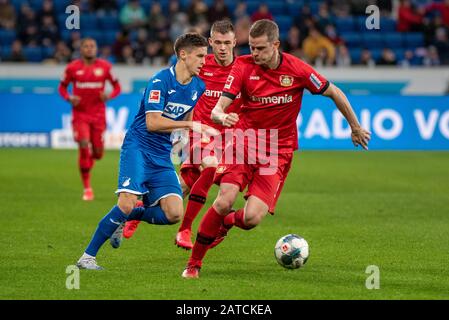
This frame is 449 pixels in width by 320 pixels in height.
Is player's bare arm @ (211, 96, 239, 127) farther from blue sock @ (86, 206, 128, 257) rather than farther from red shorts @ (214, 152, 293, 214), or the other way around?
blue sock @ (86, 206, 128, 257)

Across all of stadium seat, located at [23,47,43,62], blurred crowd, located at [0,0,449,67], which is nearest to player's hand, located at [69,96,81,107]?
blurred crowd, located at [0,0,449,67]

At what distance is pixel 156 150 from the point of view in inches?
359

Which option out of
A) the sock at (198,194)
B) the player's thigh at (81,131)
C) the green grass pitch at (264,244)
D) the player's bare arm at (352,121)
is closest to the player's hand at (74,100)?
the player's thigh at (81,131)

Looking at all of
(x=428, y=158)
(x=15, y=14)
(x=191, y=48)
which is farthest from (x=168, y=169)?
(x=15, y=14)

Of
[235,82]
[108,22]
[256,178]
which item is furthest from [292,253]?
[108,22]

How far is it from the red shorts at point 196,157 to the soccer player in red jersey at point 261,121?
5.88 feet

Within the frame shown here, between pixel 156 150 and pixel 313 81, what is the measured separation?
1.58 metres

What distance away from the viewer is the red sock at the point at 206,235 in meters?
8.54

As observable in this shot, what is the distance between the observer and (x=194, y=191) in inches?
410

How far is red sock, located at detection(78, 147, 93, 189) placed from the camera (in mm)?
14875

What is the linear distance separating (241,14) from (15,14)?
6.06 metres

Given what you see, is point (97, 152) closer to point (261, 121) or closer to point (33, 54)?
point (261, 121)

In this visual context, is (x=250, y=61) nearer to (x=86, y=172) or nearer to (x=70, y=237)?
(x=70, y=237)

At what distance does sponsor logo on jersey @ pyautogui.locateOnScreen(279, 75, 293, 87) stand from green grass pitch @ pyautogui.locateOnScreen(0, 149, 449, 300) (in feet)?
5.50
